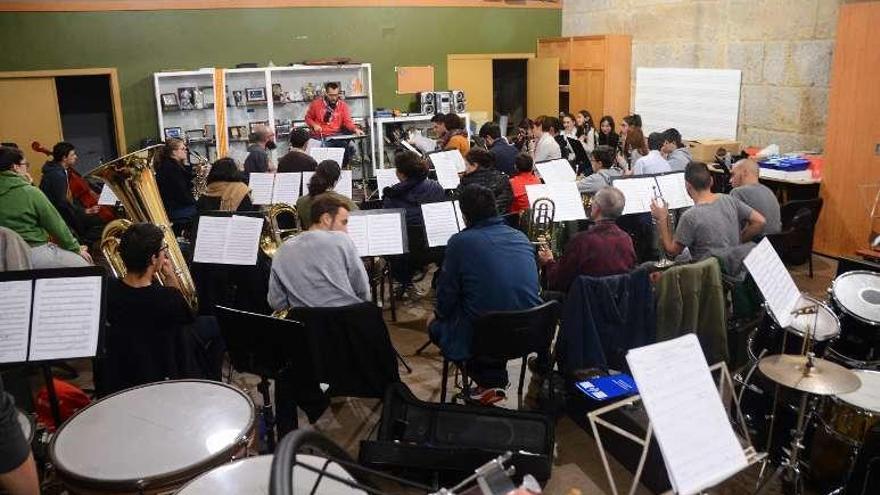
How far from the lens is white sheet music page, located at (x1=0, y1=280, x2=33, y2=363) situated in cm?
277

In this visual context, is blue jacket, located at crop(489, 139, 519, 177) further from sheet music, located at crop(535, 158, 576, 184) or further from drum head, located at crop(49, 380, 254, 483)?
drum head, located at crop(49, 380, 254, 483)

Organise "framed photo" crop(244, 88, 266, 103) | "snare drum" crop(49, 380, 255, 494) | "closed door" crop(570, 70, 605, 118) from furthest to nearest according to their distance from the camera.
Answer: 1. "closed door" crop(570, 70, 605, 118)
2. "framed photo" crop(244, 88, 266, 103)
3. "snare drum" crop(49, 380, 255, 494)

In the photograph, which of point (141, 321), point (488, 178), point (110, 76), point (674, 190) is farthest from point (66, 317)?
point (110, 76)

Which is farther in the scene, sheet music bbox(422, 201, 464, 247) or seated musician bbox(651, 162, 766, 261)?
sheet music bbox(422, 201, 464, 247)

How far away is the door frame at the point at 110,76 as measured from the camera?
8664 mm

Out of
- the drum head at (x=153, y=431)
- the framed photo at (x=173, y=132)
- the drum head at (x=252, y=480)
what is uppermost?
the framed photo at (x=173, y=132)

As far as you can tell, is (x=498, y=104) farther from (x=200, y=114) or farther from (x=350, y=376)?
(x=350, y=376)

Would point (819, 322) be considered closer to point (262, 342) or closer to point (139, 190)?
point (262, 342)

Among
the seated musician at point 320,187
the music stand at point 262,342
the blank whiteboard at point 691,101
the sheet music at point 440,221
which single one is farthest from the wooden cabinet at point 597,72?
the music stand at point 262,342

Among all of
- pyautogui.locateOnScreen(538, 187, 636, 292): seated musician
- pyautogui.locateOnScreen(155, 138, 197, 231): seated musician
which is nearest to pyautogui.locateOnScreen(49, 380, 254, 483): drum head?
pyautogui.locateOnScreen(538, 187, 636, 292): seated musician

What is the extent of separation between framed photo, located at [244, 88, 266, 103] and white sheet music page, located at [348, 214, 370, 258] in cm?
566

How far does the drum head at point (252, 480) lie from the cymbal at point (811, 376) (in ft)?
5.93

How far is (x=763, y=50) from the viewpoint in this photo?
823cm

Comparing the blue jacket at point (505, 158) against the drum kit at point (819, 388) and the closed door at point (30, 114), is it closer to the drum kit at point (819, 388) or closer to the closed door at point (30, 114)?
the drum kit at point (819, 388)
